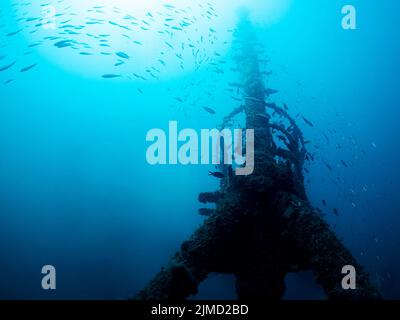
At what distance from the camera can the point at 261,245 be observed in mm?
4469

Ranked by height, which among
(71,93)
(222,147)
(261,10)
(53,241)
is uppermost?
(71,93)

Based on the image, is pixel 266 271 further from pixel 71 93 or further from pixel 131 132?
pixel 71 93

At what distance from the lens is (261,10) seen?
1670 centimetres

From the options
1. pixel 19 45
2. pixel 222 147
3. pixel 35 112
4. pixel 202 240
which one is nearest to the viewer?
pixel 202 240

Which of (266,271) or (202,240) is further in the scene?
(266,271)

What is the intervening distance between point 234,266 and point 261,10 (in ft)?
51.3

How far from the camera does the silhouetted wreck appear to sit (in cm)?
370

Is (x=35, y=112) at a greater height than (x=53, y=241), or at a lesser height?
greater

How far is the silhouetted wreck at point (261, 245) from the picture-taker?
12.1 ft

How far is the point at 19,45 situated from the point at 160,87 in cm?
1931

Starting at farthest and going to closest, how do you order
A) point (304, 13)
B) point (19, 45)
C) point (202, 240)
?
1. point (19, 45)
2. point (304, 13)
3. point (202, 240)

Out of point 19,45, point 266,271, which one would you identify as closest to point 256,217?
point 266,271

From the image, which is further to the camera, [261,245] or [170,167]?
[170,167]

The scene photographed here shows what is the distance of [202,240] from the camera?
13.4 feet
